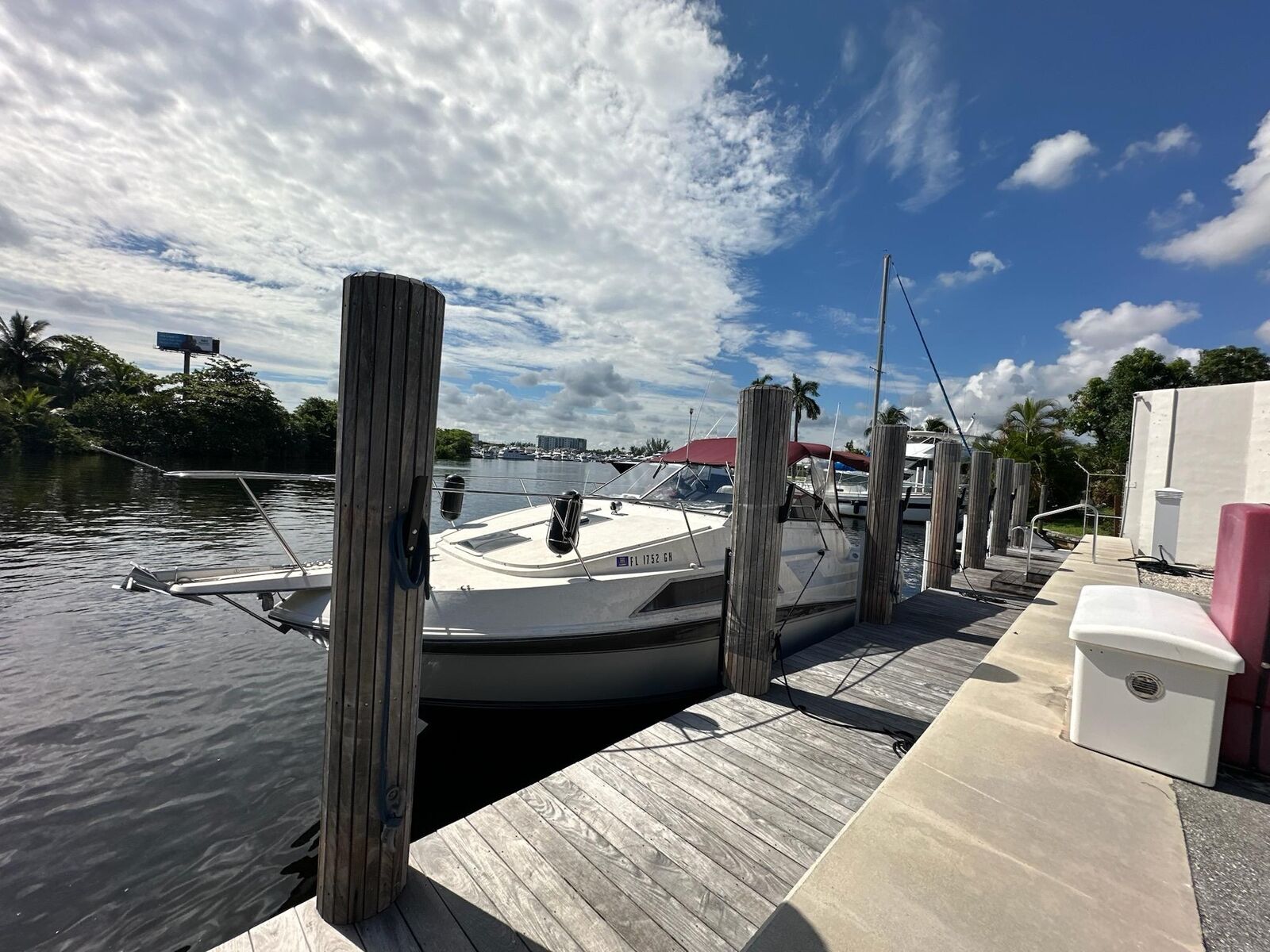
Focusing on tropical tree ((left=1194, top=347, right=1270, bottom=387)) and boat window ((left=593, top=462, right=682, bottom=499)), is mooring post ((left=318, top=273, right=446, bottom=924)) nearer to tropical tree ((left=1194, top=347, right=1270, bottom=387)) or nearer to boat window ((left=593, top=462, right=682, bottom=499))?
boat window ((left=593, top=462, right=682, bottom=499))

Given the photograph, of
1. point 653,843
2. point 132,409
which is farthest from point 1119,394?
point 132,409

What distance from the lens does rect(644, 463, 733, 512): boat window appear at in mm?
6881

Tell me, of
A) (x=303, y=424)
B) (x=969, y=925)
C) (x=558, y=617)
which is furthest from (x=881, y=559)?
(x=303, y=424)

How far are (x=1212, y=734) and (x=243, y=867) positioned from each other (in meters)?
5.72

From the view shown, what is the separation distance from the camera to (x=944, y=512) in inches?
360

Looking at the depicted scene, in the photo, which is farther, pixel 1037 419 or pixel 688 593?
pixel 1037 419

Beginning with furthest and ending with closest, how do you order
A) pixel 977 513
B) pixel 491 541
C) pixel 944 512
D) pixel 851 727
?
1. pixel 977 513
2. pixel 944 512
3. pixel 491 541
4. pixel 851 727

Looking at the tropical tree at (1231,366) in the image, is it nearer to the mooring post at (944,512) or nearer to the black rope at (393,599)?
the mooring post at (944,512)

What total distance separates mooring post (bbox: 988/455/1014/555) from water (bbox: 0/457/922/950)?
10.3 m

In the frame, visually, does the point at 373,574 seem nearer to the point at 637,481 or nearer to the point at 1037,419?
the point at 637,481

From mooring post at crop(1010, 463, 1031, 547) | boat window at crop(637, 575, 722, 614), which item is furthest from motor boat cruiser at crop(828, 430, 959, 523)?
boat window at crop(637, 575, 722, 614)

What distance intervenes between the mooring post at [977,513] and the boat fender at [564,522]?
9311 millimetres

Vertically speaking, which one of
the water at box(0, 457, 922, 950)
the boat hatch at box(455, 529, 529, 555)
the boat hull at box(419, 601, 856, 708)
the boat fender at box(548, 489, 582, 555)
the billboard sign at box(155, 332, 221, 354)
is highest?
the billboard sign at box(155, 332, 221, 354)

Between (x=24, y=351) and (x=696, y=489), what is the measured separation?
218 ft
